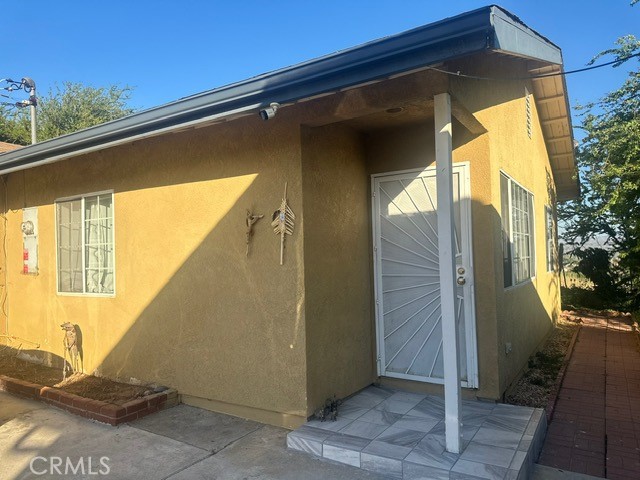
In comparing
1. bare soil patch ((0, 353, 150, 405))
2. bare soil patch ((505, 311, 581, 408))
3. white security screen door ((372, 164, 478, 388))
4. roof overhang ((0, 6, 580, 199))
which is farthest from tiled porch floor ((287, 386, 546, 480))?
roof overhang ((0, 6, 580, 199))

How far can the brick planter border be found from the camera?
173 inches

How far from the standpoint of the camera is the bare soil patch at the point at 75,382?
16.4ft

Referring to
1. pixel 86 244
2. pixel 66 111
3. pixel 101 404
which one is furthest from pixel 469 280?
pixel 66 111

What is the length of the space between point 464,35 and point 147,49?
13.9 meters

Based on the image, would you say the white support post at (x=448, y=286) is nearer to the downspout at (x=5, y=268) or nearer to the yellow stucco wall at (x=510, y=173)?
the yellow stucco wall at (x=510, y=173)

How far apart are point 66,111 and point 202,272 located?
1921cm

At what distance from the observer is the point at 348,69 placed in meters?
3.09

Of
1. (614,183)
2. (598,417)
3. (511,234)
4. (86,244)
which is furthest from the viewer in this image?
(614,183)

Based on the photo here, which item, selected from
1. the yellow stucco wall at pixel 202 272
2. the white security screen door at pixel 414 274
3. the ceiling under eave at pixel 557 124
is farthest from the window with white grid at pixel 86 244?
the ceiling under eave at pixel 557 124

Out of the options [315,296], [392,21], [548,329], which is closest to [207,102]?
[315,296]

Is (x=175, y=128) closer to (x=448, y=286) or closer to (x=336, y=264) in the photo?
(x=336, y=264)

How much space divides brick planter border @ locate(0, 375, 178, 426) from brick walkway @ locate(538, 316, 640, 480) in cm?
372

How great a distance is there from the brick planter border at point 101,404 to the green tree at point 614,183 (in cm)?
704

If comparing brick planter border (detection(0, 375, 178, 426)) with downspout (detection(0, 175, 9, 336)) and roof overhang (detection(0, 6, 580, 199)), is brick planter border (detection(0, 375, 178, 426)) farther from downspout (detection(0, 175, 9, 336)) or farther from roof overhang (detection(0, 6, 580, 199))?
roof overhang (detection(0, 6, 580, 199))
